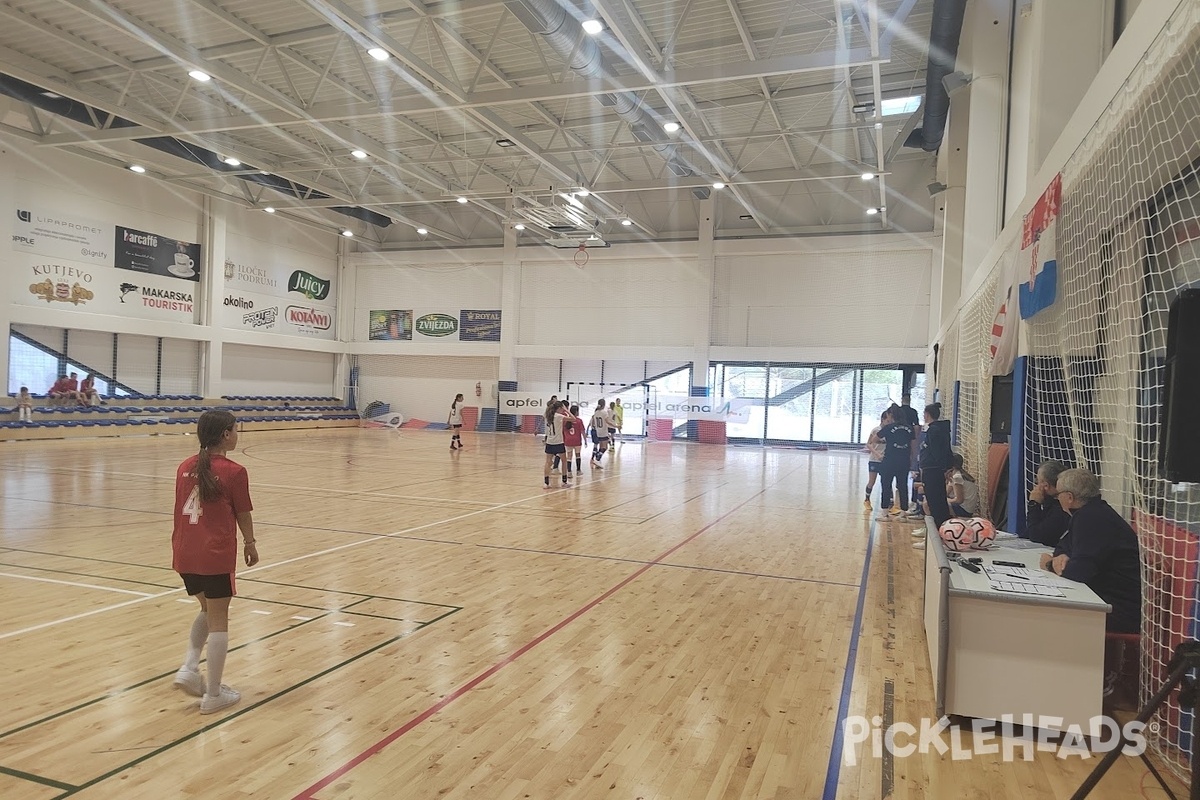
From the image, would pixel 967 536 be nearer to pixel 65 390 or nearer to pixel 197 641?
pixel 197 641

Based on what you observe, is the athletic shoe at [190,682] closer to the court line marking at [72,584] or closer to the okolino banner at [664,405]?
the court line marking at [72,584]

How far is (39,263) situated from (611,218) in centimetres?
1744

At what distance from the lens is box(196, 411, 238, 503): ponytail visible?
3.67 metres

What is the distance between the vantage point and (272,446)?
2023 cm

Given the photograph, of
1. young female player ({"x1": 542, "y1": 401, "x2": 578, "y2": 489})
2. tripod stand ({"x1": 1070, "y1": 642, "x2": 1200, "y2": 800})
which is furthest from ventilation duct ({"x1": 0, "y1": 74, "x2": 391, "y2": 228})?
tripod stand ({"x1": 1070, "y1": 642, "x2": 1200, "y2": 800})

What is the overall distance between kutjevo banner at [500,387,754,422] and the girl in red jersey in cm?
2378

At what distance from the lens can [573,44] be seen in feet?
39.4

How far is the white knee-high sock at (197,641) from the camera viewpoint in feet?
12.5

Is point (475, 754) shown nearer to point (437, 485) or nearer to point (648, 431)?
point (437, 485)

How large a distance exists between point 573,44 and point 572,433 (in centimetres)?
678

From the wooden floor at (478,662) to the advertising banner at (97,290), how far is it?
45.1 feet

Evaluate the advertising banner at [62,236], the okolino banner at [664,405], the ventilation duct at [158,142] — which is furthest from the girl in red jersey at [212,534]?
the okolino banner at [664,405]

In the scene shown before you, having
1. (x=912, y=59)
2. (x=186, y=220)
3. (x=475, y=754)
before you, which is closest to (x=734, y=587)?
(x=475, y=754)

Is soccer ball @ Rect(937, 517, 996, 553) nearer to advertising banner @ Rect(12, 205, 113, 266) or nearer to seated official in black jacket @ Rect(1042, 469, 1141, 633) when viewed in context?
seated official in black jacket @ Rect(1042, 469, 1141, 633)
